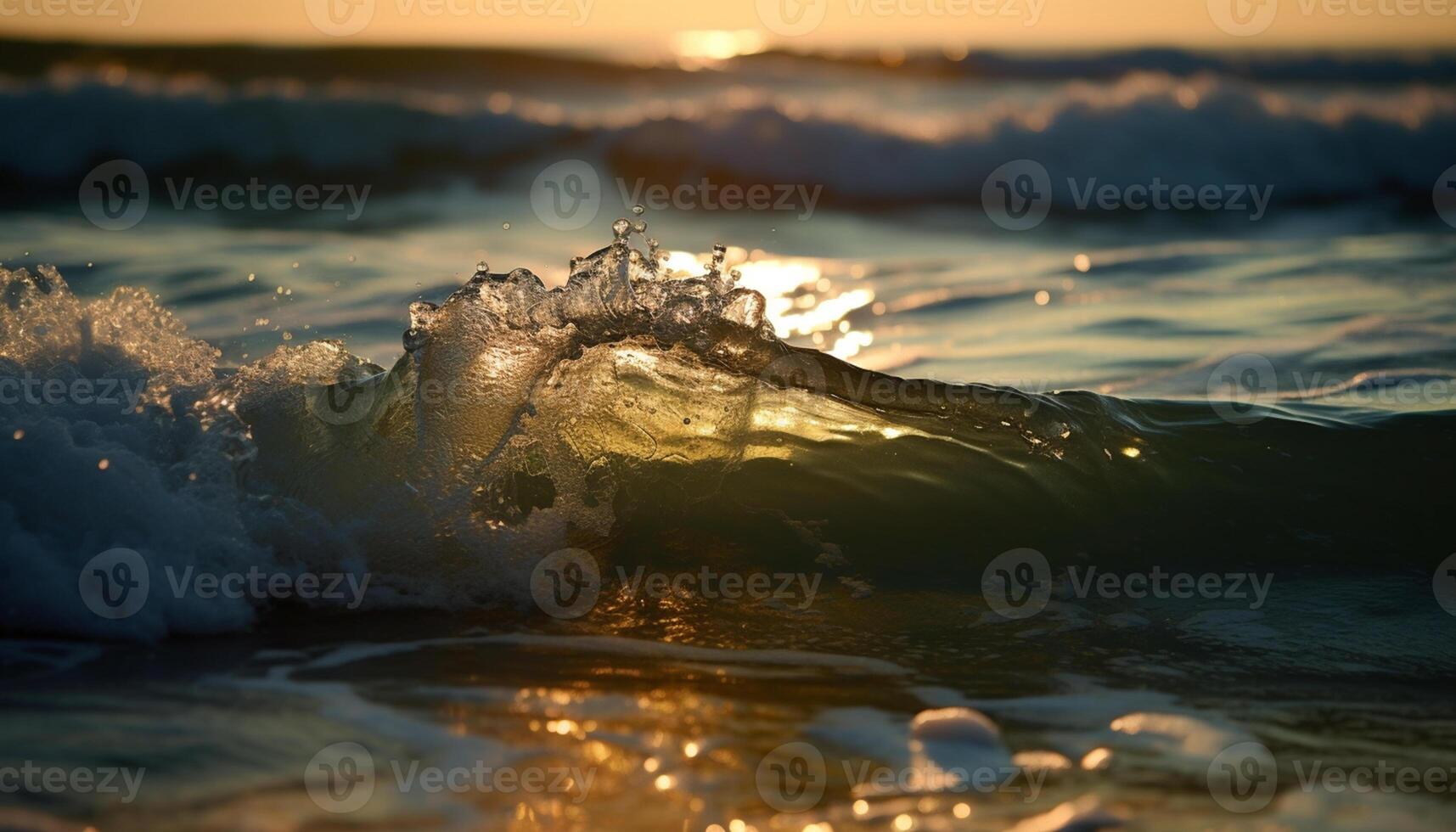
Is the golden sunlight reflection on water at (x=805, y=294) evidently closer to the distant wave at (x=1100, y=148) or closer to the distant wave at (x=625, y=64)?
the distant wave at (x=1100, y=148)

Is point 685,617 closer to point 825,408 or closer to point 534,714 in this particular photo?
point 534,714

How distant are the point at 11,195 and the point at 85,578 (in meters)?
12.1

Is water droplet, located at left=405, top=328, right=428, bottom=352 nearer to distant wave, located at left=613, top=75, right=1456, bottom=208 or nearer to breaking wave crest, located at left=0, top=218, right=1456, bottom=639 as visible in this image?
breaking wave crest, located at left=0, top=218, right=1456, bottom=639

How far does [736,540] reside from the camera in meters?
4.17

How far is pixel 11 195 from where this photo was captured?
1374 centimetres

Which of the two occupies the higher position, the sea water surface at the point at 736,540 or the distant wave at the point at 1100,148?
the distant wave at the point at 1100,148

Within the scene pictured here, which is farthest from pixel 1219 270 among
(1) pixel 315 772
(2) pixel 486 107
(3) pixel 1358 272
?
(2) pixel 486 107

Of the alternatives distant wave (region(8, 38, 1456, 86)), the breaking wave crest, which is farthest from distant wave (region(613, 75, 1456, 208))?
the breaking wave crest

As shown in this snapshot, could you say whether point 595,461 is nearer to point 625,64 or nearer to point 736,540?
point 736,540

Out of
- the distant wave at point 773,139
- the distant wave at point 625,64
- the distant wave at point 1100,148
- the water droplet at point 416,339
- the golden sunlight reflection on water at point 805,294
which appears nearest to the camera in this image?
the water droplet at point 416,339

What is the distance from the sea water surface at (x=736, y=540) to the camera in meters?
2.60

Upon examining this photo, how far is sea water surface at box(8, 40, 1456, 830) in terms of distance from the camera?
2598 millimetres

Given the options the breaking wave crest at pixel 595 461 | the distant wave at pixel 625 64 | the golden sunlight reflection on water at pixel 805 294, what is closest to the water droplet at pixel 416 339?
the breaking wave crest at pixel 595 461

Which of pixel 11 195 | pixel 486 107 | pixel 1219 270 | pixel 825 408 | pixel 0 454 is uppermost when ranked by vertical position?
pixel 486 107
